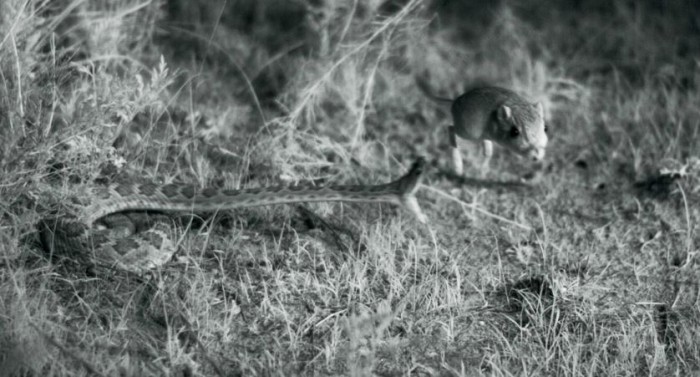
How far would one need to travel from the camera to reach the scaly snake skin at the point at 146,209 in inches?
215

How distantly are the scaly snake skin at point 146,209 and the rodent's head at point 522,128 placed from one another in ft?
2.62

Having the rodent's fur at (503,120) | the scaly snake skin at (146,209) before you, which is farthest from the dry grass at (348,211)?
the rodent's fur at (503,120)

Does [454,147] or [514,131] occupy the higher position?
[514,131]

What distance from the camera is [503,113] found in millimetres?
4953

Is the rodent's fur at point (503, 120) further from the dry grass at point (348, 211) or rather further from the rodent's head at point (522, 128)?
the dry grass at point (348, 211)

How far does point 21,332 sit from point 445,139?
417 cm

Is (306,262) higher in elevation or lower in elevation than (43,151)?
lower

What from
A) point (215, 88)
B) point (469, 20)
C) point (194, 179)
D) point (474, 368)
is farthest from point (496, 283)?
point (469, 20)

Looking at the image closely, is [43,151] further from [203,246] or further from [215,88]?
[215,88]

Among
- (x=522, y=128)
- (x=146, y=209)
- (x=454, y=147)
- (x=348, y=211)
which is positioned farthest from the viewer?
(x=348, y=211)

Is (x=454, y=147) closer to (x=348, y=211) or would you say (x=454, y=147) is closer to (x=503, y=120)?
(x=503, y=120)

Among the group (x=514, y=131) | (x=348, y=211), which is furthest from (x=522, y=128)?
(x=348, y=211)

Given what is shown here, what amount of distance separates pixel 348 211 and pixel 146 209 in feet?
4.81

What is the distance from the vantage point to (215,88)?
25.5 feet
